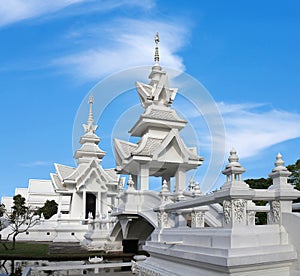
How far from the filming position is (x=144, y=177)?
19281 millimetres

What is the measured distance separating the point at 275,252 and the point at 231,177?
1388 mm

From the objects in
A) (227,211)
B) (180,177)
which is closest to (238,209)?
(227,211)

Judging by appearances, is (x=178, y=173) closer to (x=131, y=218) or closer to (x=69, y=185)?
(x=131, y=218)

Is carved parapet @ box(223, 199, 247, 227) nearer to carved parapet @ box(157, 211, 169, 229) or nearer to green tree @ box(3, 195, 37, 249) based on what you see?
carved parapet @ box(157, 211, 169, 229)

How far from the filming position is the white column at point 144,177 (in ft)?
62.6

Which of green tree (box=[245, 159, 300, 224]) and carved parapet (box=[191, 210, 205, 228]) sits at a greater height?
green tree (box=[245, 159, 300, 224])

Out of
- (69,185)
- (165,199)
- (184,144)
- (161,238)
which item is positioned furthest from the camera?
(69,185)

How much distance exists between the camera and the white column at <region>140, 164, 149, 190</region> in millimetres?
19094

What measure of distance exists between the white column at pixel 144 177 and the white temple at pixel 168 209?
0.05m

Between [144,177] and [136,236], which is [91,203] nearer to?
[136,236]

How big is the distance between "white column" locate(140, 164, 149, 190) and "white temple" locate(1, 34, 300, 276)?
0.05 meters

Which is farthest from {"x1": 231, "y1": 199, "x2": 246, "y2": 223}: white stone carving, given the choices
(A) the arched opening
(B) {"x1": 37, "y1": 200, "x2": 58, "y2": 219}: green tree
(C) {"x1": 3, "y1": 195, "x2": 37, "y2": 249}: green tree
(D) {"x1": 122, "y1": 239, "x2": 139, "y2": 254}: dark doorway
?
(B) {"x1": 37, "y1": 200, "x2": 58, "y2": 219}: green tree

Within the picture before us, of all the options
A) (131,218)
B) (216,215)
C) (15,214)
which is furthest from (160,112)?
(15,214)

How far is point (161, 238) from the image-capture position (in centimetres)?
1034
